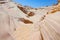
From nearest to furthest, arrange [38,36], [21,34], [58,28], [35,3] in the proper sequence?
1. [58,28]
2. [38,36]
3. [21,34]
4. [35,3]

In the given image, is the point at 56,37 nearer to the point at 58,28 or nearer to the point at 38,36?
the point at 58,28

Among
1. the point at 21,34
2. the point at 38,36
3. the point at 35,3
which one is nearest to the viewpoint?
the point at 38,36

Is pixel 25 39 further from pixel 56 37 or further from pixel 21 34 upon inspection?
pixel 56 37

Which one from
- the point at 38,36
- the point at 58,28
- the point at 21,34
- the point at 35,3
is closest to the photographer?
the point at 58,28

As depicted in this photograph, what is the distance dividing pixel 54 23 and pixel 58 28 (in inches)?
2.2

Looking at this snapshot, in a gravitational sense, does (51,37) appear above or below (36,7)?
above

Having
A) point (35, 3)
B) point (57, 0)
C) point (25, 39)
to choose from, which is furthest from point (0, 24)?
point (57, 0)

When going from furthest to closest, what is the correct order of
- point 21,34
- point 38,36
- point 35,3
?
point 35,3 < point 21,34 < point 38,36

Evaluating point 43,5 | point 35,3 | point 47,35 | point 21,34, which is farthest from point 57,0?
point 47,35

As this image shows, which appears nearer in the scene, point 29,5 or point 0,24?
point 0,24

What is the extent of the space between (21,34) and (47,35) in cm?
30

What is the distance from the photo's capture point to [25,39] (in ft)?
2.68

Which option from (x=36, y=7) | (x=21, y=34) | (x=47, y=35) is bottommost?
(x=36, y=7)

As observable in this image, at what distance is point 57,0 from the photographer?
195cm
